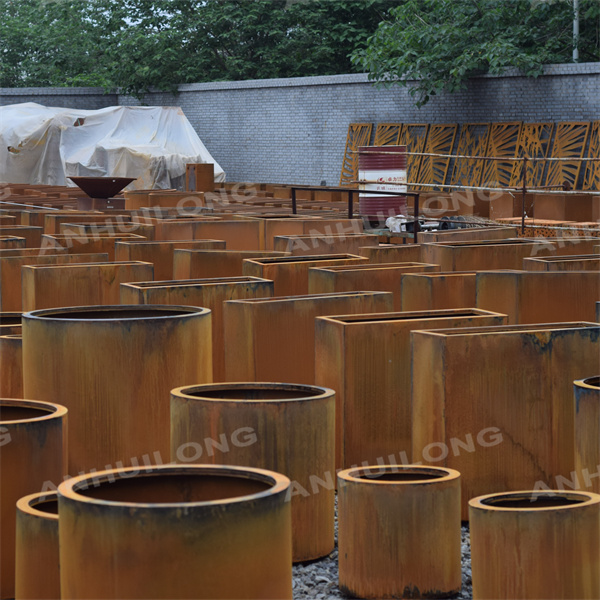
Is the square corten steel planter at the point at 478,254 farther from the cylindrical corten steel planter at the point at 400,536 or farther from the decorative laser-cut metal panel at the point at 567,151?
the decorative laser-cut metal panel at the point at 567,151

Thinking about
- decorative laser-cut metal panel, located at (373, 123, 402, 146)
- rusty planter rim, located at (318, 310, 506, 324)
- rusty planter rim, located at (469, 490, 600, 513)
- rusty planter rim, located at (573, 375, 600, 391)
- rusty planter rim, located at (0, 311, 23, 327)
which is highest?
decorative laser-cut metal panel, located at (373, 123, 402, 146)

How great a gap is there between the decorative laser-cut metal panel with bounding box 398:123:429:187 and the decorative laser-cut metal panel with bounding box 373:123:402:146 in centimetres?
16

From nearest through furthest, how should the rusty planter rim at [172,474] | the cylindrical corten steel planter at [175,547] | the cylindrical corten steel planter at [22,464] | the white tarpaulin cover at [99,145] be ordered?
the cylindrical corten steel planter at [175,547] < the rusty planter rim at [172,474] < the cylindrical corten steel planter at [22,464] < the white tarpaulin cover at [99,145]

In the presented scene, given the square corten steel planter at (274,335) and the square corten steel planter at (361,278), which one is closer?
the square corten steel planter at (274,335)

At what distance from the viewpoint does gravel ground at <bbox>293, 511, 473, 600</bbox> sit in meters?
4.86

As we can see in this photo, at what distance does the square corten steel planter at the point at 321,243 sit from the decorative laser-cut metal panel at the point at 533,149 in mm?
10835

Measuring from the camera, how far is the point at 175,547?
322cm

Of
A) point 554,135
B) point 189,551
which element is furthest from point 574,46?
point 189,551

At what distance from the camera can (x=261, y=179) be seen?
29547mm

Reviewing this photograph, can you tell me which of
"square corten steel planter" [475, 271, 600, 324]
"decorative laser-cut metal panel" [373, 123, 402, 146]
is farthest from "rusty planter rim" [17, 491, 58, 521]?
"decorative laser-cut metal panel" [373, 123, 402, 146]

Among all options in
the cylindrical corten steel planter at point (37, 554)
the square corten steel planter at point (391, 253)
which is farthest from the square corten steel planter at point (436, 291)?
the cylindrical corten steel planter at point (37, 554)

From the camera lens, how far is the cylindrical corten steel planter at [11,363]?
6.41m

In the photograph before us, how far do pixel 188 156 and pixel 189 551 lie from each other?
25.2m

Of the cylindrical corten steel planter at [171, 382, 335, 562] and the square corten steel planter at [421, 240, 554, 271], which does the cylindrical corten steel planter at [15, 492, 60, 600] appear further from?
the square corten steel planter at [421, 240, 554, 271]
